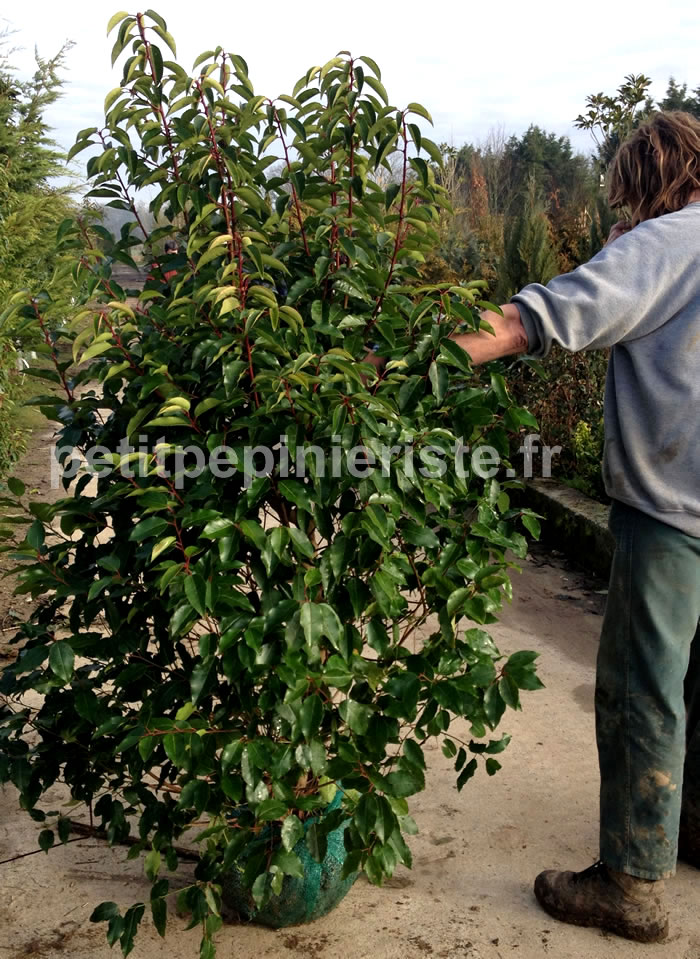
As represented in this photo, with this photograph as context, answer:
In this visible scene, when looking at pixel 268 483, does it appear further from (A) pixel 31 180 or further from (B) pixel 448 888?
(A) pixel 31 180

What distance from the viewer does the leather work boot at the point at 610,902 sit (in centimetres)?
277

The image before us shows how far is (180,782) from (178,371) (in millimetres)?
1020

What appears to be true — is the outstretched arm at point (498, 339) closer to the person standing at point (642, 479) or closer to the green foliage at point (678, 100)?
→ the person standing at point (642, 479)

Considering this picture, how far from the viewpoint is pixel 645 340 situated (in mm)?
2631

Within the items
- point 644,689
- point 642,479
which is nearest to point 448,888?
point 644,689

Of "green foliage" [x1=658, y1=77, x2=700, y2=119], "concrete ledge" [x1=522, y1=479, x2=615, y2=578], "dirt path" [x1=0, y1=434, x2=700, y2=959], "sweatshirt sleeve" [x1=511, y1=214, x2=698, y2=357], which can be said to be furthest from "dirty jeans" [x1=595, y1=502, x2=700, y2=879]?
"green foliage" [x1=658, y1=77, x2=700, y2=119]

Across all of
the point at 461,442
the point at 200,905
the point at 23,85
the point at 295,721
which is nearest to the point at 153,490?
the point at 295,721

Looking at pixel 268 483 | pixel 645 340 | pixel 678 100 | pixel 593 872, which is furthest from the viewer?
pixel 678 100

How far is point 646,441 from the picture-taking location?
270cm

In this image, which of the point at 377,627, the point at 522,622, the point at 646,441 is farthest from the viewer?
the point at 522,622

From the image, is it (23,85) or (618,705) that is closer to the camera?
(618,705)

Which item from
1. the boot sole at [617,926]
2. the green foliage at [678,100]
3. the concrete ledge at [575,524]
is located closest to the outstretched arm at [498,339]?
the boot sole at [617,926]

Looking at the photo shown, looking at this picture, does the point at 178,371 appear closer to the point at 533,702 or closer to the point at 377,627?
the point at 377,627

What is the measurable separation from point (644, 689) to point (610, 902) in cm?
63
